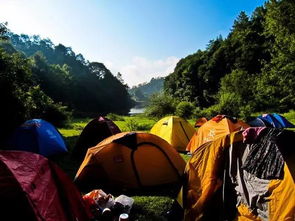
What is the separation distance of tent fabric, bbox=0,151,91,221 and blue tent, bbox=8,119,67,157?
5.02 m

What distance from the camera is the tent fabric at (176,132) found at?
37.8 feet

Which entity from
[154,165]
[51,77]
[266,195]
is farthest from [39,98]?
[51,77]

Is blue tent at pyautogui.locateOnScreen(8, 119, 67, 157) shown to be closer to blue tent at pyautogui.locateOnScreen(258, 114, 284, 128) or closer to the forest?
the forest

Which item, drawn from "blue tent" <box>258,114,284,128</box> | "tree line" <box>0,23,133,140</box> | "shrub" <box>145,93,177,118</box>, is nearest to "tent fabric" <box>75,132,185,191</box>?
"tree line" <box>0,23,133,140</box>

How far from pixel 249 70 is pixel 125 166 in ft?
134

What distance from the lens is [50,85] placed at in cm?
5053

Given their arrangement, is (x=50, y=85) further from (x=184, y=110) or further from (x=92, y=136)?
(x=92, y=136)

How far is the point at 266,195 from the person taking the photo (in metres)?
4.57

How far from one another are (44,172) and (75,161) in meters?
5.53

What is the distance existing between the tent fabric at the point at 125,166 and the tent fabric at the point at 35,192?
77.7 inches

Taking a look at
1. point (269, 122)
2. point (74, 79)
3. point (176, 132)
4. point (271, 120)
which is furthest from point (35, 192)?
point (74, 79)

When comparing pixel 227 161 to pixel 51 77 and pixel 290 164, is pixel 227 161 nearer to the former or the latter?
pixel 290 164

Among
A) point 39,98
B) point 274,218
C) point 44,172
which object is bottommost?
point 274,218

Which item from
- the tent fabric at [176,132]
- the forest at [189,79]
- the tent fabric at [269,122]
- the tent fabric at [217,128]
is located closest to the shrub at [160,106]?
the forest at [189,79]
